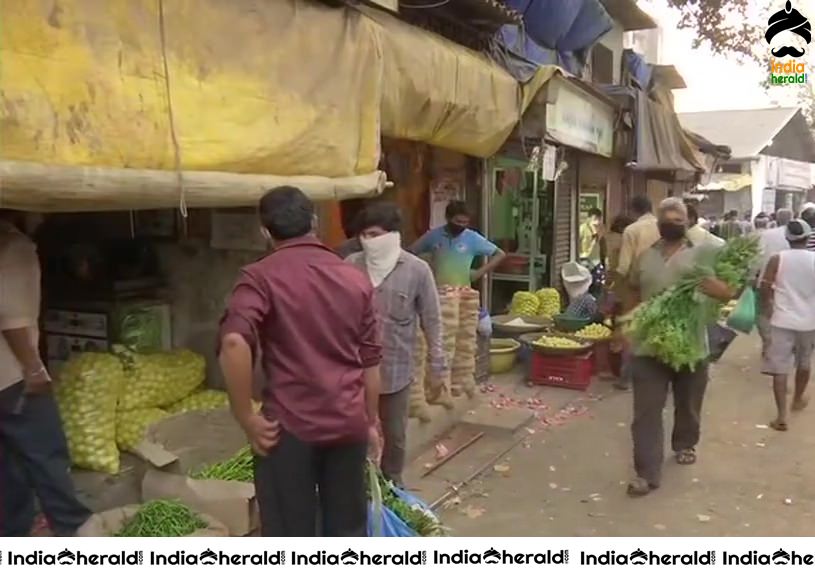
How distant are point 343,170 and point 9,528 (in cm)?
240

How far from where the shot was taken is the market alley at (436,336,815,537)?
4.70 m

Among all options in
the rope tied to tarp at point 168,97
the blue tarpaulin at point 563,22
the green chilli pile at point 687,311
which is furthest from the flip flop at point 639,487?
the blue tarpaulin at point 563,22

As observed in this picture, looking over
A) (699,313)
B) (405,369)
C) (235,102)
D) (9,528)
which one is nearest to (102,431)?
(9,528)

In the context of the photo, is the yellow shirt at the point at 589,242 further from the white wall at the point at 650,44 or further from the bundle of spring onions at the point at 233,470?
the white wall at the point at 650,44

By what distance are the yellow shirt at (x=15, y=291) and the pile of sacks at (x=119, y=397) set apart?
0.86 m

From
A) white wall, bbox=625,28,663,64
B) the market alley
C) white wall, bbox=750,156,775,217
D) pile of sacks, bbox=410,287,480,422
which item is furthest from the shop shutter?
white wall, bbox=750,156,775,217

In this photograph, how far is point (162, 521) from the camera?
3742 mm

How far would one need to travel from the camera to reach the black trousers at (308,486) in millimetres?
2971

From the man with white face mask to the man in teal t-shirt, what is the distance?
192 cm

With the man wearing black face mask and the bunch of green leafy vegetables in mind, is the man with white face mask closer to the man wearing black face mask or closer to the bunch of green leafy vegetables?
the bunch of green leafy vegetables

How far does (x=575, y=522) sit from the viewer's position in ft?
15.6

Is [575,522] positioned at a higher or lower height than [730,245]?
lower

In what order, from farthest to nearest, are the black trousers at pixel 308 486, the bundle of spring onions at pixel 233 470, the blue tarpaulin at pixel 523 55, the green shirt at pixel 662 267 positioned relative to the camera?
1. the blue tarpaulin at pixel 523 55
2. the green shirt at pixel 662 267
3. the bundle of spring onions at pixel 233 470
4. the black trousers at pixel 308 486
